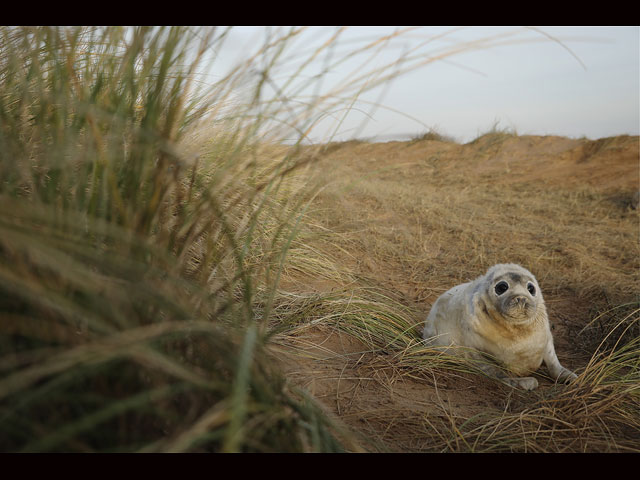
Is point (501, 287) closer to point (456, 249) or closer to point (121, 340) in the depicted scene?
point (121, 340)

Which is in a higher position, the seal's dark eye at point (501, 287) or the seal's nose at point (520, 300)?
the seal's dark eye at point (501, 287)

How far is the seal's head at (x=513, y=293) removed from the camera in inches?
106

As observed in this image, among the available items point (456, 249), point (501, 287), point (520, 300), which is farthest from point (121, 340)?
point (456, 249)

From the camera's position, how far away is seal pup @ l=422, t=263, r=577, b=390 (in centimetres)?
275

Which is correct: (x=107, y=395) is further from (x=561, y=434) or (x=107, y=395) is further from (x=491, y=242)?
(x=491, y=242)

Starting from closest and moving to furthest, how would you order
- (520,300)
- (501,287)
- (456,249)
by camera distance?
(520,300)
(501,287)
(456,249)

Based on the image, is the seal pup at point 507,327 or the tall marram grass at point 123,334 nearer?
the tall marram grass at point 123,334

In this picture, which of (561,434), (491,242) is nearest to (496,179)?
(491,242)

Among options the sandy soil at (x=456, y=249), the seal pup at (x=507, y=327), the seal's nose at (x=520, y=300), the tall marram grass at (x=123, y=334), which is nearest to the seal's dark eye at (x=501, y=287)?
the seal pup at (x=507, y=327)

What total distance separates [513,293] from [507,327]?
10.5 inches

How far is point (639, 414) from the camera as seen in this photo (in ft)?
7.45

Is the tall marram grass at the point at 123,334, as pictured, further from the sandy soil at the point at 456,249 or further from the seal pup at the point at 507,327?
the seal pup at the point at 507,327

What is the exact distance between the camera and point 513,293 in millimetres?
2725

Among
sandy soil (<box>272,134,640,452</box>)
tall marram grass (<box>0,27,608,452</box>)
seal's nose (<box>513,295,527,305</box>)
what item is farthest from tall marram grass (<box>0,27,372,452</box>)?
seal's nose (<box>513,295,527,305</box>)
